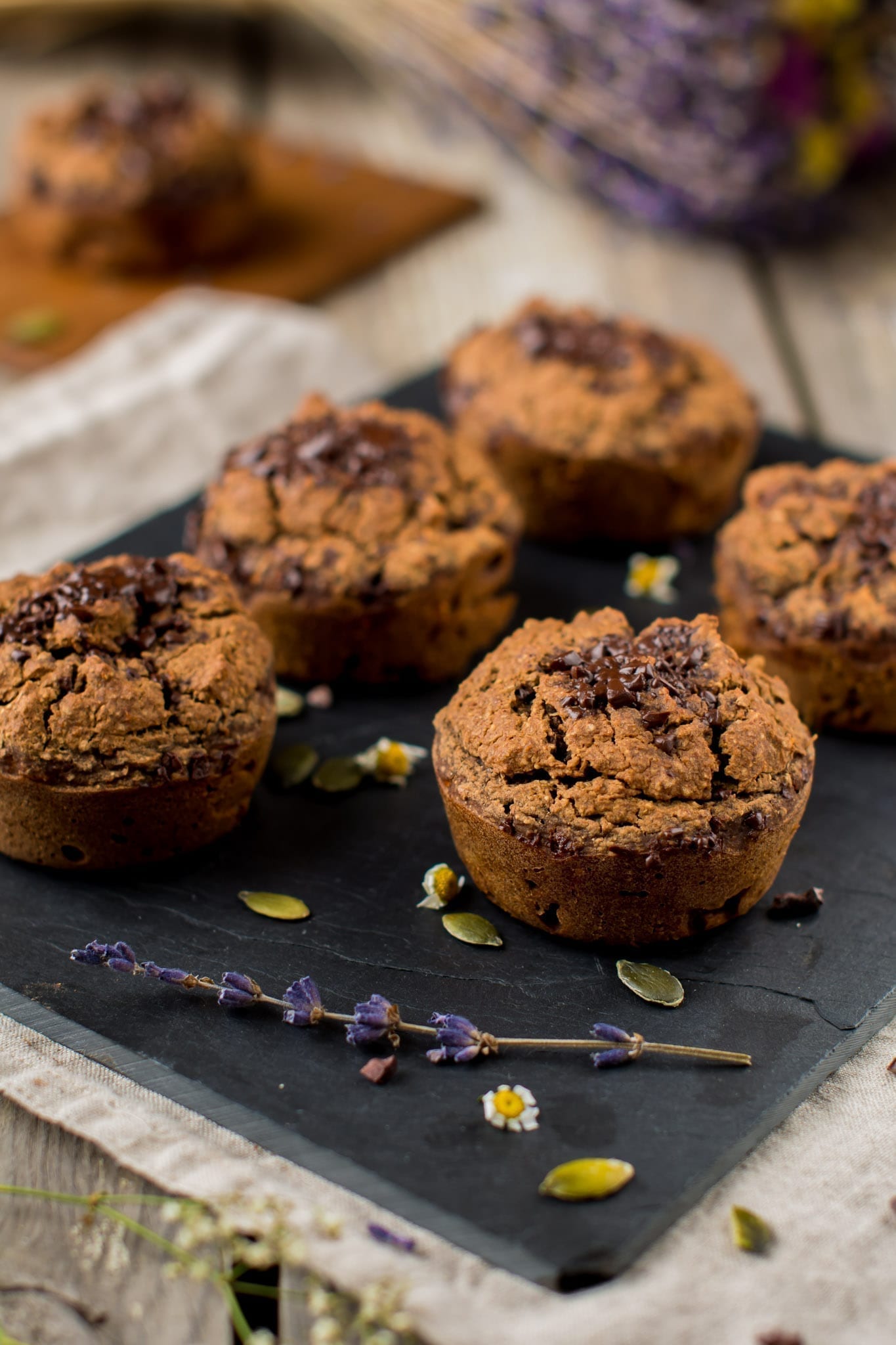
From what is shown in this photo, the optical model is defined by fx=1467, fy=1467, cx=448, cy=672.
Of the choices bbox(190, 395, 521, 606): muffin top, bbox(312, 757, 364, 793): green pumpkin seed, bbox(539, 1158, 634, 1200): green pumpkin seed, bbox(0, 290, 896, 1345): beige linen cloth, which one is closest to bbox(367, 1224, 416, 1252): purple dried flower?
bbox(0, 290, 896, 1345): beige linen cloth

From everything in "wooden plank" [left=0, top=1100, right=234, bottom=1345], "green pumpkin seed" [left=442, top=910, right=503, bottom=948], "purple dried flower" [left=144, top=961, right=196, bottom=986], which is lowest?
"wooden plank" [left=0, top=1100, right=234, bottom=1345]

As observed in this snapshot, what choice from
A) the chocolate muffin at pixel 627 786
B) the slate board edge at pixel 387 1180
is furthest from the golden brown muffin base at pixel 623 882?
the slate board edge at pixel 387 1180

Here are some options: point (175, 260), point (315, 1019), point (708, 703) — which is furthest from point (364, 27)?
point (315, 1019)

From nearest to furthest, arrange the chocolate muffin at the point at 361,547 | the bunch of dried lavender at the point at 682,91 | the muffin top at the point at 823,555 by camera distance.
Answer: the muffin top at the point at 823,555 < the chocolate muffin at the point at 361,547 < the bunch of dried lavender at the point at 682,91

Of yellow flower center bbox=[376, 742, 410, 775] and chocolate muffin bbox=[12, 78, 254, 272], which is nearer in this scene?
yellow flower center bbox=[376, 742, 410, 775]

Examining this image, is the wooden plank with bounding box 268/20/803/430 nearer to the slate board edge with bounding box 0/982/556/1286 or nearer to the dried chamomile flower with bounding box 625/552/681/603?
the dried chamomile flower with bounding box 625/552/681/603

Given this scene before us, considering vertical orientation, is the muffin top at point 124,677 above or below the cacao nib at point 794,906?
above

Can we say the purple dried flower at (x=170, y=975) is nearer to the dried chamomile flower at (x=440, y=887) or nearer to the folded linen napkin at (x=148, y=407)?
the dried chamomile flower at (x=440, y=887)

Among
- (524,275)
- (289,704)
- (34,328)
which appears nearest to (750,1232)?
(289,704)
